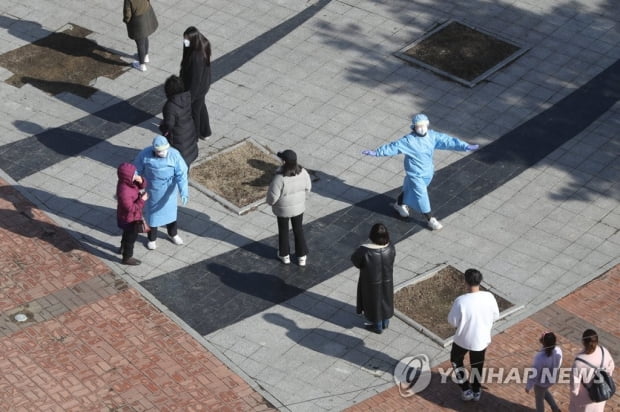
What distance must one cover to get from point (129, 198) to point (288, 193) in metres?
1.88

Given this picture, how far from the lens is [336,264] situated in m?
15.1

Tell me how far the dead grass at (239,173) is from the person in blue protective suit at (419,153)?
183cm

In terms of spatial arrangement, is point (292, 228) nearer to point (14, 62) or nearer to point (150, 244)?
point (150, 244)

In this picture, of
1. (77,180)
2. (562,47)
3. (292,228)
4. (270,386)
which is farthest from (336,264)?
(562,47)

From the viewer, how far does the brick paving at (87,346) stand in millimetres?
13039

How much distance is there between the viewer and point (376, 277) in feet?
43.9

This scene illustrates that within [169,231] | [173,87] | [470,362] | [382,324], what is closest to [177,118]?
[173,87]

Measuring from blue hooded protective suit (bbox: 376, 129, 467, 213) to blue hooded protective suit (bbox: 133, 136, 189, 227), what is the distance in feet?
8.04

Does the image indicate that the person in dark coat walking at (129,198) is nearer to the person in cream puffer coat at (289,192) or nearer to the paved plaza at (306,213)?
the paved plaza at (306,213)

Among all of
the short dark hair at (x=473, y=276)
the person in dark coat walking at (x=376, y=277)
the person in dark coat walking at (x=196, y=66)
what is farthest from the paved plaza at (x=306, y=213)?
the short dark hair at (x=473, y=276)

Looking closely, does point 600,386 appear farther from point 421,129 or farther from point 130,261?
point 130,261

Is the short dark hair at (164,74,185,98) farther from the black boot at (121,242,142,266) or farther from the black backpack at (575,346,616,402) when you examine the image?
A: the black backpack at (575,346,616,402)

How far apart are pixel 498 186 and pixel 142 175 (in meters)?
4.84

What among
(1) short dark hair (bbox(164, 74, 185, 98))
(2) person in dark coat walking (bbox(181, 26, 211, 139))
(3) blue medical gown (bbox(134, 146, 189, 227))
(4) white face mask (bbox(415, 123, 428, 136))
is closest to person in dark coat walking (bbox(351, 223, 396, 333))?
(4) white face mask (bbox(415, 123, 428, 136))
